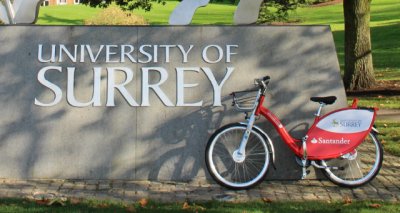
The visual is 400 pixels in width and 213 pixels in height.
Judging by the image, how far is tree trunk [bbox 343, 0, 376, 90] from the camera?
585 inches

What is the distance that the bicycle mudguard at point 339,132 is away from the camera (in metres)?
6.82

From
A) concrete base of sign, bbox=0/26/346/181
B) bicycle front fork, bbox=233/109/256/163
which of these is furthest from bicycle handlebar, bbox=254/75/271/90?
concrete base of sign, bbox=0/26/346/181

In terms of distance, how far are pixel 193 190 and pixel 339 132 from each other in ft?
5.23

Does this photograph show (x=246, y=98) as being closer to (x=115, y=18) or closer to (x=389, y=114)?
(x=389, y=114)

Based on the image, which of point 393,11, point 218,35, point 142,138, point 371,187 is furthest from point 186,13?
point 393,11

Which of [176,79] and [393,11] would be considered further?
[393,11]

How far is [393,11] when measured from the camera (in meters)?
53.5

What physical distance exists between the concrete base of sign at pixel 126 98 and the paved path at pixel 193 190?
0.69 feet

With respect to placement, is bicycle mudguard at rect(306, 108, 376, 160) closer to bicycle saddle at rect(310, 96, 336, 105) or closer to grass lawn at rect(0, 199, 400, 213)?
bicycle saddle at rect(310, 96, 336, 105)

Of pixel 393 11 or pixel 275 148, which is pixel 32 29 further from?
pixel 393 11

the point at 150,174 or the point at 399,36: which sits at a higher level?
the point at 399,36

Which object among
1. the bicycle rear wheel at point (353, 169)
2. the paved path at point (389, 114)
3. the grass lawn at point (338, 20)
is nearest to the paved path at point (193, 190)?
the bicycle rear wheel at point (353, 169)

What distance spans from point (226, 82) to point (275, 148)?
0.89m

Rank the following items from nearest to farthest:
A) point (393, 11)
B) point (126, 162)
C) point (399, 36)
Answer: point (126, 162)
point (399, 36)
point (393, 11)
